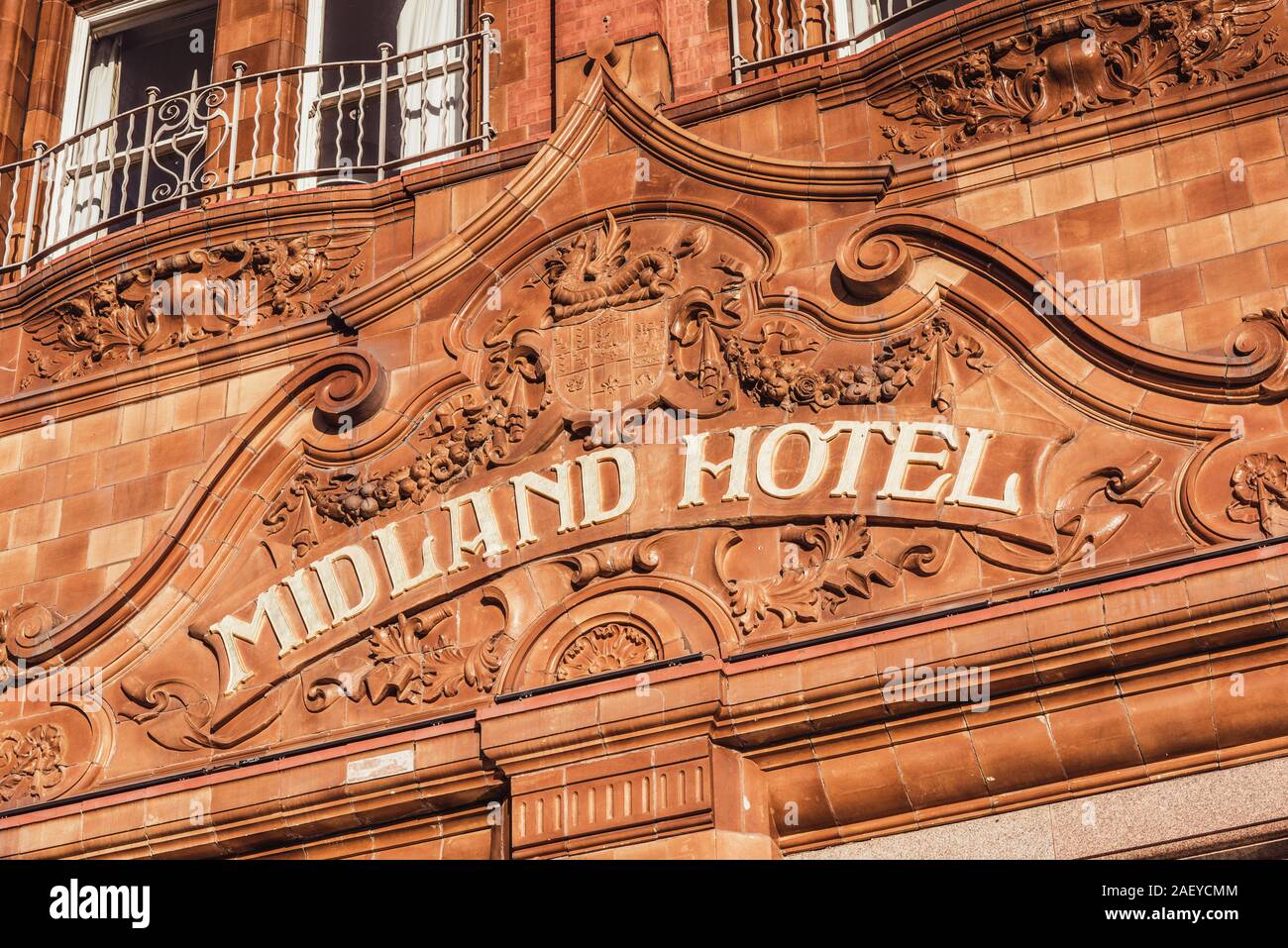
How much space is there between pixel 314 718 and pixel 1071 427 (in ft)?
16.3

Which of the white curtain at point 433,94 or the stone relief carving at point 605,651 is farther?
the white curtain at point 433,94

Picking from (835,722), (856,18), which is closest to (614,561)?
(835,722)

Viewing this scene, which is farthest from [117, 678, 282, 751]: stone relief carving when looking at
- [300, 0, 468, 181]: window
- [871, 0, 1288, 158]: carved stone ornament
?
[871, 0, 1288, 158]: carved stone ornament

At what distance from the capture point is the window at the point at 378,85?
16141 millimetres

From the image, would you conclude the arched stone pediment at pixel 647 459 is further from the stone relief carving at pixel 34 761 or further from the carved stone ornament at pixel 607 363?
the stone relief carving at pixel 34 761

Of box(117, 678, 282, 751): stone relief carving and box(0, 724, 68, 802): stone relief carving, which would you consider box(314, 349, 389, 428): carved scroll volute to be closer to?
box(117, 678, 282, 751): stone relief carving

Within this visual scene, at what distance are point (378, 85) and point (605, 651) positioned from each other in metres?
5.74

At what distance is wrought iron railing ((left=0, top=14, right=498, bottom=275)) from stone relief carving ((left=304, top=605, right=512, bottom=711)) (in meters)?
3.99

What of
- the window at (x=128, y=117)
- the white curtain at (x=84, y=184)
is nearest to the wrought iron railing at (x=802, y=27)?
the window at (x=128, y=117)

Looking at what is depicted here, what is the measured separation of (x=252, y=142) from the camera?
16.4 meters

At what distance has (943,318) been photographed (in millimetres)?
12961

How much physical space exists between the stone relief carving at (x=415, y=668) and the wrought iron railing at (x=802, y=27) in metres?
4.63

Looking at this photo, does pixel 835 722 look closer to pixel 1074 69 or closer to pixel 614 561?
pixel 614 561
